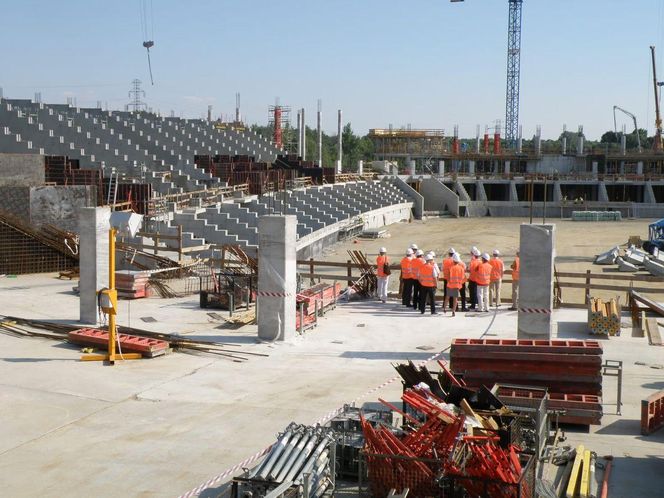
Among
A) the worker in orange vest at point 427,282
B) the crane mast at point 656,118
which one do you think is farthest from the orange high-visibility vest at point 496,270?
the crane mast at point 656,118

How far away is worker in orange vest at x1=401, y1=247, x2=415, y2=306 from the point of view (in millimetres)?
20312

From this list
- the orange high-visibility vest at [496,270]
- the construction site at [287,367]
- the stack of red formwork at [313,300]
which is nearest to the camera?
the construction site at [287,367]

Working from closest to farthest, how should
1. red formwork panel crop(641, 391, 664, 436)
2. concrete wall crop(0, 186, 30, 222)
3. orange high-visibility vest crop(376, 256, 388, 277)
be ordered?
red formwork panel crop(641, 391, 664, 436) < orange high-visibility vest crop(376, 256, 388, 277) < concrete wall crop(0, 186, 30, 222)

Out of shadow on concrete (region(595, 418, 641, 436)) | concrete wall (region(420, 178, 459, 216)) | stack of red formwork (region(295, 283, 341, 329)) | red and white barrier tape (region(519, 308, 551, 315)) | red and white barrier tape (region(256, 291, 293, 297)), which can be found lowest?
shadow on concrete (region(595, 418, 641, 436))

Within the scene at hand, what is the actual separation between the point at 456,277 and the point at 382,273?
7.80ft

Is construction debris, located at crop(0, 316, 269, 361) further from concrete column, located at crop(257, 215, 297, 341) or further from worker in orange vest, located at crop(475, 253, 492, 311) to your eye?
worker in orange vest, located at crop(475, 253, 492, 311)

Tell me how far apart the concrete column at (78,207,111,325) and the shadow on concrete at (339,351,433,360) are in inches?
214

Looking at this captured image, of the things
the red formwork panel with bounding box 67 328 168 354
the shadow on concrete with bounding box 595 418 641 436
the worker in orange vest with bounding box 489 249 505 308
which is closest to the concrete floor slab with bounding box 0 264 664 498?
the shadow on concrete with bounding box 595 418 641 436

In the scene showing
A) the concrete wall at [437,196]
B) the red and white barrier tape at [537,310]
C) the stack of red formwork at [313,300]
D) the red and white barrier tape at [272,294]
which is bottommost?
the stack of red formwork at [313,300]

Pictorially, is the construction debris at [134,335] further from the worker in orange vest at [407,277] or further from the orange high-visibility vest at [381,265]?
the orange high-visibility vest at [381,265]

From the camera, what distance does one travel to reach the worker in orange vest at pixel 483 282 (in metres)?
20.0

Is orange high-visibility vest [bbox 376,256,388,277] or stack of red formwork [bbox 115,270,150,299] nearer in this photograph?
stack of red formwork [bbox 115,270,150,299]

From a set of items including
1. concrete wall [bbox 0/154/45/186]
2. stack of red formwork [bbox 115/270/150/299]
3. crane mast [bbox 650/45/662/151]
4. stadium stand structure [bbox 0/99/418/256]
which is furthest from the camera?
crane mast [bbox 650/45/662/151]

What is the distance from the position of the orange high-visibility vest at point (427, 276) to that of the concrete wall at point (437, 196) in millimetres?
53114
